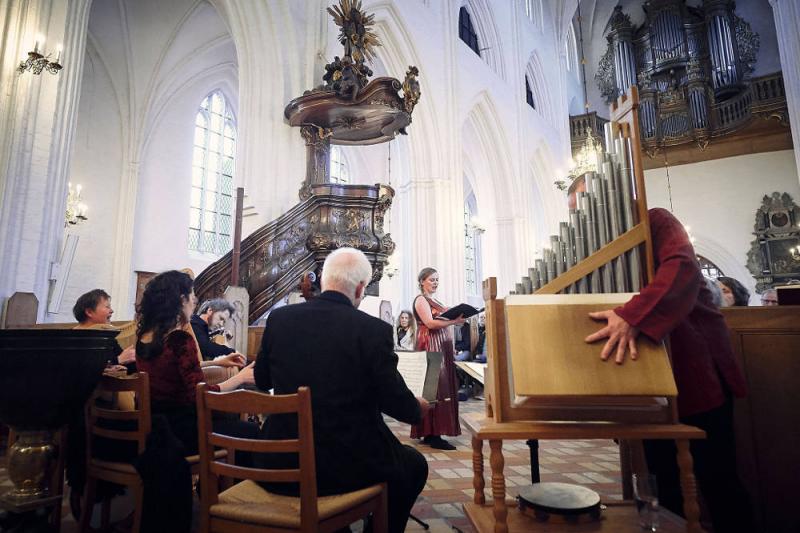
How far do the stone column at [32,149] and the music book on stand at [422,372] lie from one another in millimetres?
5191

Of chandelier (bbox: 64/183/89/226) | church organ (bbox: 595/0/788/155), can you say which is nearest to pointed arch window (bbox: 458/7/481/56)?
church organ (bbox: 595/0/788/155)

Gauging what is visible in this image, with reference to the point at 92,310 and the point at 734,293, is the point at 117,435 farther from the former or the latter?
the point at 734,293

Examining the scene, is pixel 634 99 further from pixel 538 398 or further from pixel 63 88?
pixel 63 88

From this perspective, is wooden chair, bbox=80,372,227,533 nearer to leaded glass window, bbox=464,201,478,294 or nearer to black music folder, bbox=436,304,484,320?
black music folder, bbox=436,304,484,320

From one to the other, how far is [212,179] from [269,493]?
13.3 metres

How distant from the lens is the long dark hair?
2521 millimetres

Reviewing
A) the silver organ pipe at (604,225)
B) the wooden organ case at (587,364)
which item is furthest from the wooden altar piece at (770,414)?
the silver organ pipe at (604,225)

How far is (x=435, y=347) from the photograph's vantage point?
15.4 ft

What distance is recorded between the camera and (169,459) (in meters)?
2.10

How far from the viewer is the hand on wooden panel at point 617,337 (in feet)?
4.99

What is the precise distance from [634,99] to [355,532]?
7.90ft

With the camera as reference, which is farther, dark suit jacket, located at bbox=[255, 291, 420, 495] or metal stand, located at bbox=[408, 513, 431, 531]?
metal stand, located at bbox=[408, 513, 431, 531]

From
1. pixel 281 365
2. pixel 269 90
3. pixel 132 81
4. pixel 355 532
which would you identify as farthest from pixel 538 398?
pixel 132 81

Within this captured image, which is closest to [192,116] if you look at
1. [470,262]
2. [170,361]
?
[470,262]
